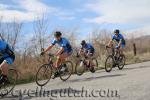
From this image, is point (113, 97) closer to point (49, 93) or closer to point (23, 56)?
point (49, 93)

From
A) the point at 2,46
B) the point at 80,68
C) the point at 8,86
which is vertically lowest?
the point at 8,86

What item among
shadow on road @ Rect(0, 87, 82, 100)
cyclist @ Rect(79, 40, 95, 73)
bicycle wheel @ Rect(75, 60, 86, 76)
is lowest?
shadow on road @ Rect(0, 87, 82, 100)

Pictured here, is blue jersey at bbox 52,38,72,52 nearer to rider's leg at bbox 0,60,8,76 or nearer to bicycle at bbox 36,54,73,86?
bicycle at bbox 36,54,73,86

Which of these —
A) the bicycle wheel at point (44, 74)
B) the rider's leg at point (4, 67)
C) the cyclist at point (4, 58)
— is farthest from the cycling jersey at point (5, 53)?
the bicycle wheel at point (44, 74)

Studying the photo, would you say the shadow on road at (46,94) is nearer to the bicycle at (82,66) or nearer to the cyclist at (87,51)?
the bicycle at (82,66)

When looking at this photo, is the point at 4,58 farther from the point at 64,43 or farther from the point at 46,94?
the point at 64,43

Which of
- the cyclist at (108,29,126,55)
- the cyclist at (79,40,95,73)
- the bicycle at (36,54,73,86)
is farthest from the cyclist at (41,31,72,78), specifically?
the cyclist at (108,29,126,55)

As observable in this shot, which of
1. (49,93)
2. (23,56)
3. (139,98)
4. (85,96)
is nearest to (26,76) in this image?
(23,56)

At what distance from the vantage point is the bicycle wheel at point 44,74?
13.5 m

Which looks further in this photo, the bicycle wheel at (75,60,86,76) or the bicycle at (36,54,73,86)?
the bicycle wheel at (75,60,86,76)

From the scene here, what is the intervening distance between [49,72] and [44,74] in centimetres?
27

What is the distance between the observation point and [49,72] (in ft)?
45.5

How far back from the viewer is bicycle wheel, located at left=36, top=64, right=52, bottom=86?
44.3 ft

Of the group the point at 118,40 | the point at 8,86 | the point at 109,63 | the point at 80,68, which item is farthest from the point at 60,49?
the point at 118,40
